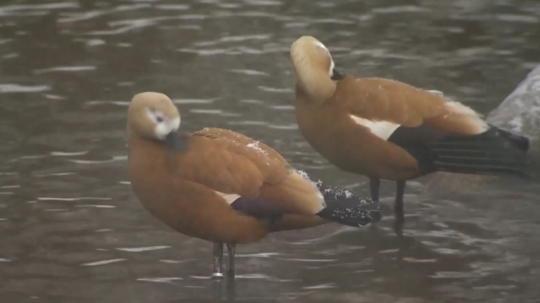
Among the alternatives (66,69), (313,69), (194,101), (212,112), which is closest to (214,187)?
(313,69)

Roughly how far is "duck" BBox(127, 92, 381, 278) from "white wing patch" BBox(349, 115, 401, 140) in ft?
2.85

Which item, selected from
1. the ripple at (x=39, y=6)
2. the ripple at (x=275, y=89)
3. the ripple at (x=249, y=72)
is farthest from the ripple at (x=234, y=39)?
the ripple at (x=39, y=6)

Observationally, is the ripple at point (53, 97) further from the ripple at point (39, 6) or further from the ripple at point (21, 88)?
the ripple at point (39, 6)

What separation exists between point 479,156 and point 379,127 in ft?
2.15

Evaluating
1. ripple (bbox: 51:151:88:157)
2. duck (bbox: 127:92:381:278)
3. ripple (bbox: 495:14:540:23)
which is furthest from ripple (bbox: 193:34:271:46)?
duck (bbox: 127:92:381:278)

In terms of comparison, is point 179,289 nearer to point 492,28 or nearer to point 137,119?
point 137,119

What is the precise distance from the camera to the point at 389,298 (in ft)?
18.9

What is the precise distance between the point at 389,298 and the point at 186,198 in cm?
124

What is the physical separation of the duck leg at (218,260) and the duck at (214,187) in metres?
0.15

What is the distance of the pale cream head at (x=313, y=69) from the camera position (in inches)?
266

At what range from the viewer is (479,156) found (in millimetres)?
6625

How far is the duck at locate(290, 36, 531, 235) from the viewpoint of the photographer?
662 centimetres

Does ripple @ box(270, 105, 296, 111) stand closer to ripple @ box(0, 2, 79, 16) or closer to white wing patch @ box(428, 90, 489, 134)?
white wing patch @ box(428, 90, 489, 134)

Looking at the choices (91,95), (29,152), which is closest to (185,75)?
(91,95)
